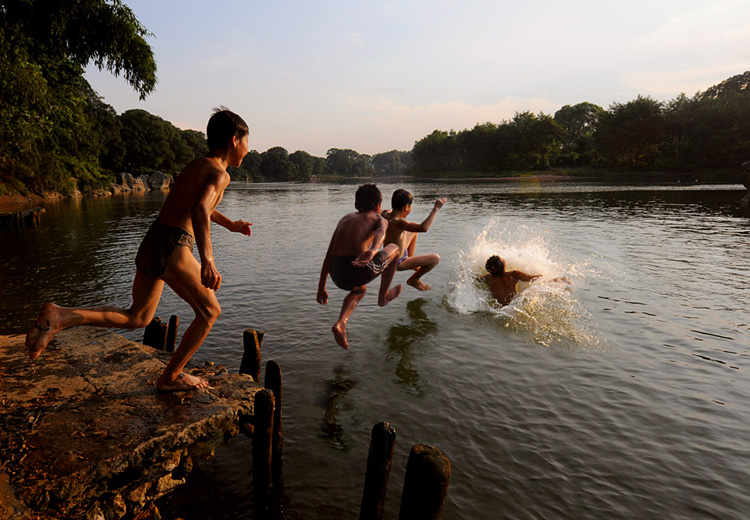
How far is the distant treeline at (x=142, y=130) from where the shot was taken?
15.7 m

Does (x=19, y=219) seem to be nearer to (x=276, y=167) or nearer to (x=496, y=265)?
(x=496, y=265)

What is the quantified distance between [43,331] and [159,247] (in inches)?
43.1

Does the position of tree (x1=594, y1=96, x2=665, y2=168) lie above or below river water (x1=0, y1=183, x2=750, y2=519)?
above

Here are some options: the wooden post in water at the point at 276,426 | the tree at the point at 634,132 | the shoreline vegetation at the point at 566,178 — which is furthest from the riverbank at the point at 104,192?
the tree at the point at 634,132

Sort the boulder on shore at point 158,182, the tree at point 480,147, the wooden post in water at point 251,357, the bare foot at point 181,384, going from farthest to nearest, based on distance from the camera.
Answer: the tree at point 480,147, the boulder on shore at point 158,182, the wooden post in water at point 251,357, the bare foot at point 181,384

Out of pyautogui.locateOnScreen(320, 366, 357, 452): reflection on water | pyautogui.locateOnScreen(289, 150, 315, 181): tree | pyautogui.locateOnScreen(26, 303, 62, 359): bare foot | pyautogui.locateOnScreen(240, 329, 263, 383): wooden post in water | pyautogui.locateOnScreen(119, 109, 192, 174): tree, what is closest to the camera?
pyautogui.locateOnScreen(26, 303, 62, 359): bare foot

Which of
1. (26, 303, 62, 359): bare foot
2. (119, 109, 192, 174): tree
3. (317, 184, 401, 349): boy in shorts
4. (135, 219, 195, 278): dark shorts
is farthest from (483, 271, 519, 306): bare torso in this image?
(119, 109, 192, 174): tree

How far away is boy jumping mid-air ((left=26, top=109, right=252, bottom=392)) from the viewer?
141 inches

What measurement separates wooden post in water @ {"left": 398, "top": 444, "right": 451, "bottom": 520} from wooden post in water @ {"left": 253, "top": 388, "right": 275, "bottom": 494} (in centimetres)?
151

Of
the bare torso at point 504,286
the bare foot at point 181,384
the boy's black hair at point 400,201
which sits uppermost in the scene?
the boy's black hair at point 400,201

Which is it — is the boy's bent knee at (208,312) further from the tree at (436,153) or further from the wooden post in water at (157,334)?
the tree at (436,153)

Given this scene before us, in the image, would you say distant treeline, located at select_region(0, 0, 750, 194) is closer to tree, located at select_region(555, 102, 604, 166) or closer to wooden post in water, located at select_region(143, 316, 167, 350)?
tree, located at select_region(555, 102, 604, 166)

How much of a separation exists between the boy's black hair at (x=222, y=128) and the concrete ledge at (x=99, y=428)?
7.86 feet

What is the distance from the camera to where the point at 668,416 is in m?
5.12
